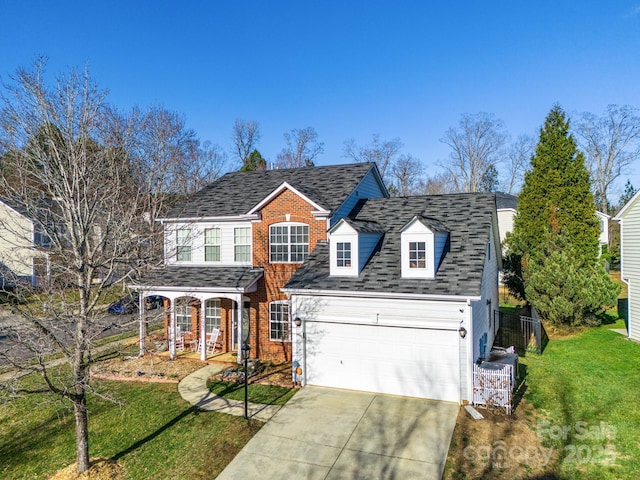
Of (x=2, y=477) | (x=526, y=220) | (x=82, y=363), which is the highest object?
(x=526, y=220)

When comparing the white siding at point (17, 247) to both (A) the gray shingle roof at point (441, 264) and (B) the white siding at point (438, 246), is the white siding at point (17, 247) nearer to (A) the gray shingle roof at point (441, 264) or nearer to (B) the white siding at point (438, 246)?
(A) the gray shingle roof at point (441, 264)

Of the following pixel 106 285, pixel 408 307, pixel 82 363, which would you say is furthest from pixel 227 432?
pixel 408 307

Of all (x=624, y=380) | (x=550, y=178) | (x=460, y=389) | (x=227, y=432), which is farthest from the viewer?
(x=550, y=178)

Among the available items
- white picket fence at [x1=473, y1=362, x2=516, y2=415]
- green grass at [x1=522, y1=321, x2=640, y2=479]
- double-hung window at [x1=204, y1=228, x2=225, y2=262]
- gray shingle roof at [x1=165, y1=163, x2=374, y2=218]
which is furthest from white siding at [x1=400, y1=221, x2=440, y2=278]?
double-hung window at [x1=204, y1=228, x2=225, y2=262]

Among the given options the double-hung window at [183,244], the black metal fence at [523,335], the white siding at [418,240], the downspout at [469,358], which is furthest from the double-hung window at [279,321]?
the black metal fence at [523,335]

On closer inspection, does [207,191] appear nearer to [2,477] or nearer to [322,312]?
[322,312]

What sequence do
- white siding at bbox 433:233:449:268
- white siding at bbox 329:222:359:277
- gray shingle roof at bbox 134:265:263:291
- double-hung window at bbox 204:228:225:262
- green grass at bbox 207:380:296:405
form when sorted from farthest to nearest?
1. double-hung window at bbox 204:228:225:262
2. gray shingle roof at bbox 134:265:263:291
3. white siding at bbox 329:222:359:277
4. white siding at bbox 433:233:449:268
5. green grass at bbox 207:380:296:405

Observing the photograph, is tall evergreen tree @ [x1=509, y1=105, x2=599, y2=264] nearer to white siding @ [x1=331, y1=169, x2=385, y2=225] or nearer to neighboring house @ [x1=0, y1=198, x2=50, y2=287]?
white siding @ [x1=331, y1=169, x2=385, y2=225]
